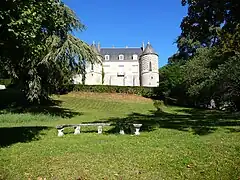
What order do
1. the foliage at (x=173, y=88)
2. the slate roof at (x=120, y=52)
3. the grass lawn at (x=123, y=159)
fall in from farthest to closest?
the slate roof at (x=120, y=52), the foliage at (x=173, y=88), the grass lawn at (x=123, y=159)

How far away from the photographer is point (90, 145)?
9.73 meters

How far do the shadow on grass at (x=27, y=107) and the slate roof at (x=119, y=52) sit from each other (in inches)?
1983

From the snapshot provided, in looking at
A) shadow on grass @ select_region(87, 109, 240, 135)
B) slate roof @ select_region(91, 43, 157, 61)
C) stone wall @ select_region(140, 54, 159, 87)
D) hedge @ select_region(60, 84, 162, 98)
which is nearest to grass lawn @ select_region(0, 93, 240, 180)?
shadow on grass @ select_region(87, 109, 240, 135)

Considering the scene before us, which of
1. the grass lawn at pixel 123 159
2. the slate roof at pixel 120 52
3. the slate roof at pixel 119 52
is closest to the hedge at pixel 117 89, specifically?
the grass lawn at pixel 123 159

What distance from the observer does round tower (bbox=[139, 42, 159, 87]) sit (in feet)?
249

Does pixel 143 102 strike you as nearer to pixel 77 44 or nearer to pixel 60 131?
pixel 77 44

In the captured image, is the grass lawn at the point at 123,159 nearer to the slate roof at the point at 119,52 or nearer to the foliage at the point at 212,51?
the foliage at the point at 212,51

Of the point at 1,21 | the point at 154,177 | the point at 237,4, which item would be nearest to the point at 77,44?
the point at 237,4

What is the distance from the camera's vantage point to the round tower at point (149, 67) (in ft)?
249

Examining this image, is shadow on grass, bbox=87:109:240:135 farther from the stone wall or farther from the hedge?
the stone wall

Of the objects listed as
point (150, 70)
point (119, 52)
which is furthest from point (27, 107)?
point (119, 52)

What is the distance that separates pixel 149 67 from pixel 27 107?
50841 millimetres

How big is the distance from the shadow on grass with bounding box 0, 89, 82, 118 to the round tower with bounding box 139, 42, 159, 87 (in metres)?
44.0

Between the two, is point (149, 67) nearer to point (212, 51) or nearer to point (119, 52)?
point (119, 52)
